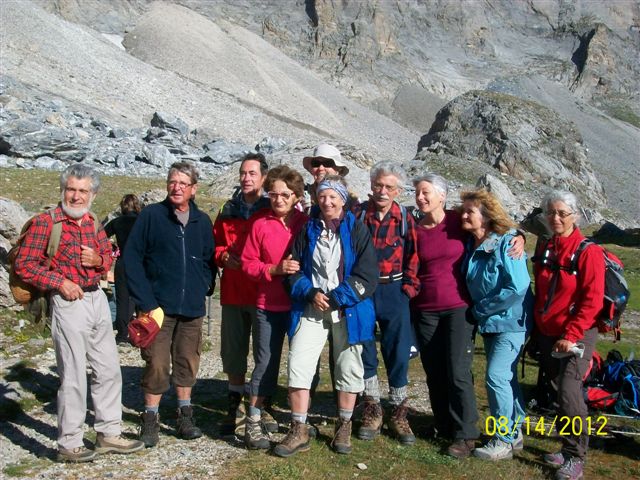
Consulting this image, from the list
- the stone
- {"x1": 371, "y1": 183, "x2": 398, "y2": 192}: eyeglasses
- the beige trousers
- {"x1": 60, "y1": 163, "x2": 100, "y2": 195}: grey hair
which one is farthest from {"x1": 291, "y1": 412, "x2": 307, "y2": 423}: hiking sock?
the stone

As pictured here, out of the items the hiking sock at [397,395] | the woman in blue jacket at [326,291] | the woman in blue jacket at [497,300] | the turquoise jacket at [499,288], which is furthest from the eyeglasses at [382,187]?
the hiking sock at [397,395]

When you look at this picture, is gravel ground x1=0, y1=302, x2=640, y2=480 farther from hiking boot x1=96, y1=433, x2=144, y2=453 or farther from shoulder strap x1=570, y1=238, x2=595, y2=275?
shoulder strap x1=570, y1=238, x2=595, y2=275

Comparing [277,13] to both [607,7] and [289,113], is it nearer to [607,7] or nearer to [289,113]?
[289,113]

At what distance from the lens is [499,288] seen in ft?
19.8

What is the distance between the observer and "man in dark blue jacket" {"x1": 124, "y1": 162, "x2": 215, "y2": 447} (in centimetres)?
619

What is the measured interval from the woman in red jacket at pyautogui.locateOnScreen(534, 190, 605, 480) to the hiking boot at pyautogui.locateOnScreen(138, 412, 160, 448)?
3365 mm

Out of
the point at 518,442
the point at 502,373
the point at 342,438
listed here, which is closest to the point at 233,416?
the point at 342,438

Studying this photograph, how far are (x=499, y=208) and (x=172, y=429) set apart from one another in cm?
363

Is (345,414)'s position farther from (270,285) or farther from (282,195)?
(282,195)

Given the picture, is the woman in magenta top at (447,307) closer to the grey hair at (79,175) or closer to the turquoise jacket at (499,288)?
the turquoise jacket at (499,288)

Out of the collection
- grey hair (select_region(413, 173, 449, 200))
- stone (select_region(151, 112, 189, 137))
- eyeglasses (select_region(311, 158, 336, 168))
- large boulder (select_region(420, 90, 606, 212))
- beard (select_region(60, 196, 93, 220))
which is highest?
large boulder (select_region(420, 90, 606, 212))

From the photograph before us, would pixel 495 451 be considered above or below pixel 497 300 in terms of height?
below

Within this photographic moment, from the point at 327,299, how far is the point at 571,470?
2375mm

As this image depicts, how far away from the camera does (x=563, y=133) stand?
52188 millimetres
